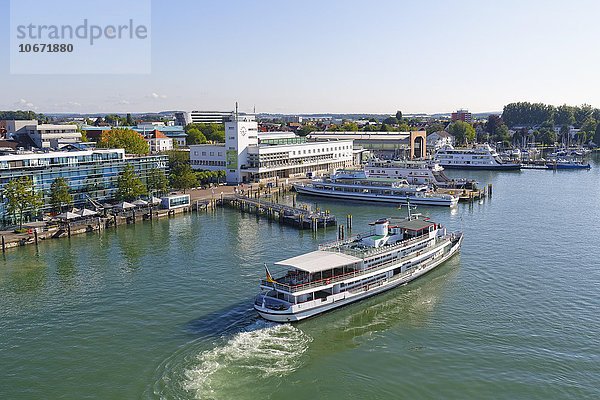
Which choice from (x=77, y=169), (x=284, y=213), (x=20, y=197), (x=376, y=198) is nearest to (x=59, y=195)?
(x=20, y=197)

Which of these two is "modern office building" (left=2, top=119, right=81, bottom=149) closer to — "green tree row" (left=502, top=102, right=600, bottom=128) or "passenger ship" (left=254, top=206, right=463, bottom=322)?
"passenger ship" (left=254, top=206, right=463, bottom=322)

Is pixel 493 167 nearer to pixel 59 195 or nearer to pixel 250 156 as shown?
pixel 250 156

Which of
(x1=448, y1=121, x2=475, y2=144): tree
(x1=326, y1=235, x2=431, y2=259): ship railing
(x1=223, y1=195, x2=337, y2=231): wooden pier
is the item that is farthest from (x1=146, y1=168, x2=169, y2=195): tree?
(x1=448, y1=121, x2=475, y2=144): tree

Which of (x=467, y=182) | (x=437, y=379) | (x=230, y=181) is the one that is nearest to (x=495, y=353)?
(x=437, y=379)

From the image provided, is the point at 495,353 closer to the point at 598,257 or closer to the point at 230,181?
the point at 598,257

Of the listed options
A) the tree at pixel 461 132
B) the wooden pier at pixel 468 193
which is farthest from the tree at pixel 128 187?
the tree at pixel 461 132

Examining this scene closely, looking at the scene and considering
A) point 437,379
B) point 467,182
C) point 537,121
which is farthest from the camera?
point 537,121
